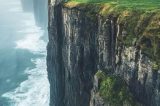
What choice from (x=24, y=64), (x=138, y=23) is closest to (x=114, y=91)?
(x=138, y=23)

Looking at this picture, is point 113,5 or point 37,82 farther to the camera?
point 37,82

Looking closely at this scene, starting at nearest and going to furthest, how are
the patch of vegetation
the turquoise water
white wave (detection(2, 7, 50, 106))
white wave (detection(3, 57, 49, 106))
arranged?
the patch of vegetation, white wave (detection(3, 57, 49, 106)), white wave (detection(2, 7, 50, 106)), the turquoise water

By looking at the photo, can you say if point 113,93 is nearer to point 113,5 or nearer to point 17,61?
point 113,5

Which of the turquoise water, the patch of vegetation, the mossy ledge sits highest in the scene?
the mossy ledge

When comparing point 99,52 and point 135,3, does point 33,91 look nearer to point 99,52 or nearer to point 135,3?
point 99,52

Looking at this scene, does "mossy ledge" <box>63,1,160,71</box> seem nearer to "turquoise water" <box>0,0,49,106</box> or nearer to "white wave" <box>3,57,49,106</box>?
"white wave" <box>3,57,49,106</box>

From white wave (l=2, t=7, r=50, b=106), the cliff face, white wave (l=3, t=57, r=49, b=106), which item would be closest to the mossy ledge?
the cliff face

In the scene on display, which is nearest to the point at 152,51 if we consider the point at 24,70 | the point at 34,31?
the point at 24,70
